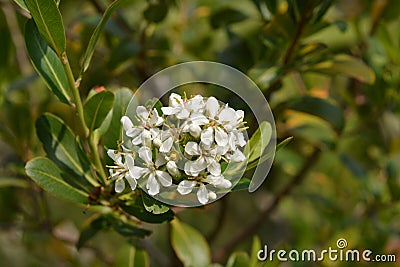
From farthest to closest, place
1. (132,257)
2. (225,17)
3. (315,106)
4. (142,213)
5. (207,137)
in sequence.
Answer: (225,17) → (315,106) → (132,257) → (142,213) → (207,137)

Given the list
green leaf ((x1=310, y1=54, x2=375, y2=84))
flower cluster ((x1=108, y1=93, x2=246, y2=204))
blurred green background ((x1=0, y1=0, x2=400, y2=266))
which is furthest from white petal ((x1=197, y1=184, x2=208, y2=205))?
green leaf ((x1=310, y1=54, x2=375, y2=84))

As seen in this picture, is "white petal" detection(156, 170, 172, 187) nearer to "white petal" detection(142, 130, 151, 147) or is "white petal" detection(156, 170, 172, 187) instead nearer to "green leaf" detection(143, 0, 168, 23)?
"white petal" detection(142, 130, 151, 147)

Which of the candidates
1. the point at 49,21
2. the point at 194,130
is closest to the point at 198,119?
the point at 194,130

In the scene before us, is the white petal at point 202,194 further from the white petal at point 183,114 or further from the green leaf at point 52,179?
the green leaf at point 52,179

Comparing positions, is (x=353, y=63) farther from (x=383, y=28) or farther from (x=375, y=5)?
(x=375, y=5)

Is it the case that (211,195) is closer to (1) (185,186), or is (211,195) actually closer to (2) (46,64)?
(1) (185,186)

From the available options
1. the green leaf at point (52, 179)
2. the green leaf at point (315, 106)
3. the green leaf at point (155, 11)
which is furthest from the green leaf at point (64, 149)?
the green leaf at point (315, 106)
